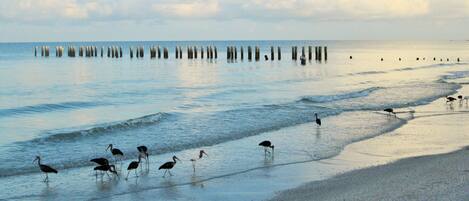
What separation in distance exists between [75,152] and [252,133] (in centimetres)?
586

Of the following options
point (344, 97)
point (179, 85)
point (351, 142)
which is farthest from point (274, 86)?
point (351, 142)

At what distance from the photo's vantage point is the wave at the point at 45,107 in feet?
88.6

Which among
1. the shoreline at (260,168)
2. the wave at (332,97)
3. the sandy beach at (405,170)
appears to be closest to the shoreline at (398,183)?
the sandy beach at (405,170)

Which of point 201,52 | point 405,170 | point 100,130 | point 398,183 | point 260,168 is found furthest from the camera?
point 201,52

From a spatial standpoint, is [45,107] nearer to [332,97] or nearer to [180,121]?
[180,121]

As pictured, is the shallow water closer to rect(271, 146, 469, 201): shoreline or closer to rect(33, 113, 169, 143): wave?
rect(33, 113, 169, 143): wave

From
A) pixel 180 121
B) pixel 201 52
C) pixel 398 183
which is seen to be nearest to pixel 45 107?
pixel 180 121

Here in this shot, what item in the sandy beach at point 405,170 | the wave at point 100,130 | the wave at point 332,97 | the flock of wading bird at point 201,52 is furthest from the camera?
the flock of wading bird at point 201,52

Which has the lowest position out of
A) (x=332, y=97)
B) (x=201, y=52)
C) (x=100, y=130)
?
(x=332, y=97)

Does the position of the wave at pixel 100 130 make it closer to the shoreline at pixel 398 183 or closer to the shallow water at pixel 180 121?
the shallow water at pixel 180 121

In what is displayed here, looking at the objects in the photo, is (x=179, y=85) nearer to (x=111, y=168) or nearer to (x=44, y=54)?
(x=111, y=168)

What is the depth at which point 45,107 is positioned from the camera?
28.7m

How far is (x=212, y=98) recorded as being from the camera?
3284 cm

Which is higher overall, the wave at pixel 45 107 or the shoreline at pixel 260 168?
the shoreline at pixel 260 168
